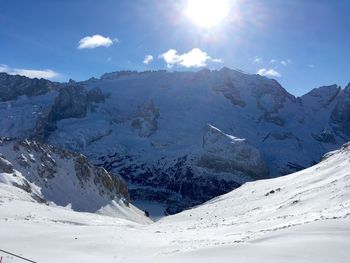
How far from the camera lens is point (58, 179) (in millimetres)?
95312

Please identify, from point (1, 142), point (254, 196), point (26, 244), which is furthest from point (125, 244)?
point (1, 142)

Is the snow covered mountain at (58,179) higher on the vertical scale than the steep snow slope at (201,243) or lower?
higher

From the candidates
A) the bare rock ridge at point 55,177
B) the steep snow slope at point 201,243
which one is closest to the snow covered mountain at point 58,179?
the bare rock ridge at point 55,177

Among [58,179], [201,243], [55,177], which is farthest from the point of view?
[58,179]

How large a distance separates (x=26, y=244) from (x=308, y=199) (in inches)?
1194

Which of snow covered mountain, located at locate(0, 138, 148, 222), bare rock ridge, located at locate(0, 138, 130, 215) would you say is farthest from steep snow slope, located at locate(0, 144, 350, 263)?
bare rock ridge, located at locate(0, 138, 130, 215)

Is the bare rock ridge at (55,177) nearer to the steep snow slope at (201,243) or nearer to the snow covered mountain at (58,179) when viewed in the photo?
the snow covered mountain at (58,179)

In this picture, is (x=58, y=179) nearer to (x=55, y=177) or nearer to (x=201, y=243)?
(x=55, y=177)

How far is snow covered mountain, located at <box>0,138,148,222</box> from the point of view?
83.4 metres

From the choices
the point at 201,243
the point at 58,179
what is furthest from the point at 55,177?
the point at 201,243

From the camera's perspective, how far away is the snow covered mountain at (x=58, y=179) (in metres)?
83.4

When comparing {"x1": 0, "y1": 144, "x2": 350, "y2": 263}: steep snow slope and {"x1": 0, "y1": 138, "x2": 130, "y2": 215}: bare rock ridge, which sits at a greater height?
{"x1": 0, "y1": 138, "x2": 130, "y2": 215}: bare rock ridge

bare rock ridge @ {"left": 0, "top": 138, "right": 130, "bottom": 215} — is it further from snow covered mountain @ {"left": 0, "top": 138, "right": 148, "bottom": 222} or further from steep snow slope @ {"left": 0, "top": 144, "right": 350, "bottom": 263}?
steep snow slope @ {"left": 0, "top": 144, "right": 350, "bottom": 263}

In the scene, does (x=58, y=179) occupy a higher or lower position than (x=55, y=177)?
lower
